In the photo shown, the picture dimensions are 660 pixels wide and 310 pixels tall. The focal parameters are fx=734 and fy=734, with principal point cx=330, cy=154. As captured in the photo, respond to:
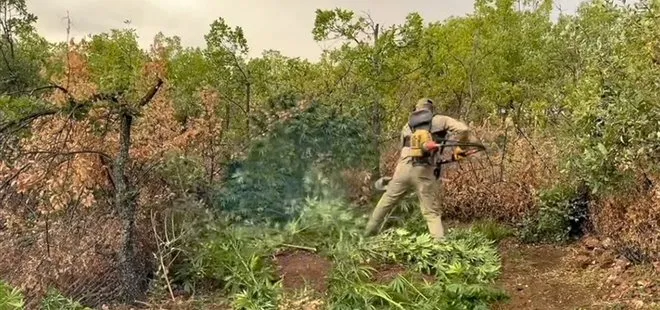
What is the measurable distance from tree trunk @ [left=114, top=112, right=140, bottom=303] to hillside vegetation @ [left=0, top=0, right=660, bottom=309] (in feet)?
0.04

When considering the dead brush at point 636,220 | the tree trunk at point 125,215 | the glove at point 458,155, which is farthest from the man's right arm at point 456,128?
the tree trunk at point 125,215

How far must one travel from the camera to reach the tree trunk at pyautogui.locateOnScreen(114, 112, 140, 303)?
6.44 meters

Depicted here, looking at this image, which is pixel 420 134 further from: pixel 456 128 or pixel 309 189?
pixel 309 189

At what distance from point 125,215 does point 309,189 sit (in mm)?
2467

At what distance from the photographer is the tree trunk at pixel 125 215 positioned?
21.1 feet

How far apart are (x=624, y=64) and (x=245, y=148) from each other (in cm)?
404

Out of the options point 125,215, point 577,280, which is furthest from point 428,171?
point 125,215

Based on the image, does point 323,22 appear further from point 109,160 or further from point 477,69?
point 477,69

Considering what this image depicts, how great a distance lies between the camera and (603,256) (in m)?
6.75

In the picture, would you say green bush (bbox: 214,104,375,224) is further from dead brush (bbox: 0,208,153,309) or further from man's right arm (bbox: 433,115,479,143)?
man's right arm (bbox: 433,115,479,143)

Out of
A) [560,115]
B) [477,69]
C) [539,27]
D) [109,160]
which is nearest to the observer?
[109,160]

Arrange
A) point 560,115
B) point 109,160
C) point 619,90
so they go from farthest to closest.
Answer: point 560,115 < point 109,160 < point 619,90

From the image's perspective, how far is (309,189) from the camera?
8383 millimetres

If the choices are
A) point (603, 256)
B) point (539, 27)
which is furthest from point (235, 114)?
point (539, 27)
